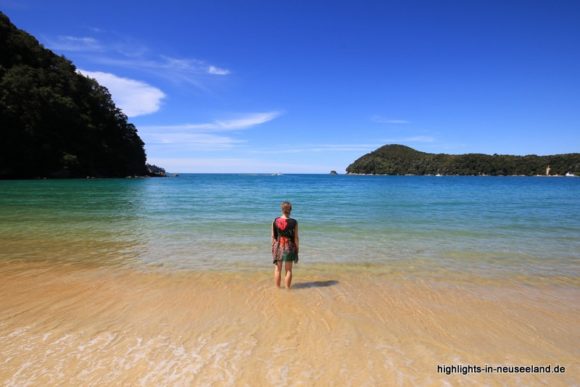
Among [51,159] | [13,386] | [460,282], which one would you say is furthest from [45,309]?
[51,159]

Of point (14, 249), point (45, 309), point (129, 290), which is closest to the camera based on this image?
point (45, 309)

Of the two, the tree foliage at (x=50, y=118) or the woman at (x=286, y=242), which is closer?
the woman at (x=286, y=242)

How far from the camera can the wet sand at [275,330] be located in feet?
13.0

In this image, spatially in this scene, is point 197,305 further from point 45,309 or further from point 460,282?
point 460,282

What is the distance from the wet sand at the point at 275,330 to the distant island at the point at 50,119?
84466 millimetres

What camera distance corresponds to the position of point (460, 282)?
7.79m

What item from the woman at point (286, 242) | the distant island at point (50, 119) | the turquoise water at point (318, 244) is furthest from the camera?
the distant island at point (50, 119)

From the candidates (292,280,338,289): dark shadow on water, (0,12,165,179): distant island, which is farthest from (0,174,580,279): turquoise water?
(0,12,165,179): distant island

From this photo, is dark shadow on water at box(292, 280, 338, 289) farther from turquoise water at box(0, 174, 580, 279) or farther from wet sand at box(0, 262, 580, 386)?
turquoise water at box(0, 174, 580, 279)

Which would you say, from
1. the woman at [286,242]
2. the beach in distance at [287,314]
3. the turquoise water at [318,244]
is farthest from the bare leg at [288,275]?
the turquoise water at [318,244]

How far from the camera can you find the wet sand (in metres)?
3.96

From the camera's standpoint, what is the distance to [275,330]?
202 inches

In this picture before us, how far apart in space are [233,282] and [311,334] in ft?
9.88

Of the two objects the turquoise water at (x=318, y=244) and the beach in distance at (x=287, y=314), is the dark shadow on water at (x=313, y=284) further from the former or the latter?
the turquoise water at (x=318, y=244)
